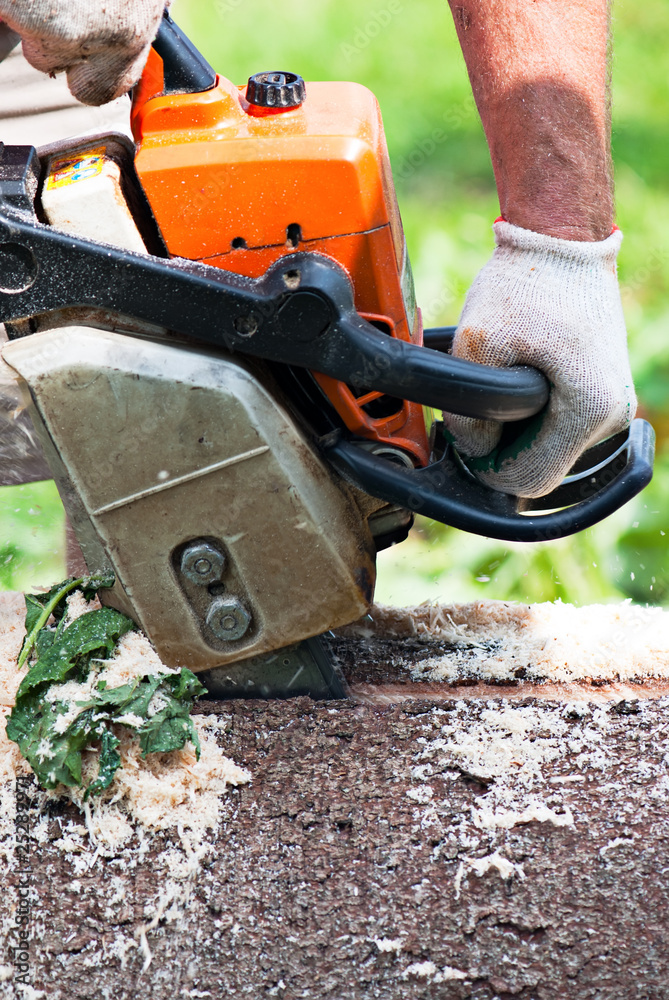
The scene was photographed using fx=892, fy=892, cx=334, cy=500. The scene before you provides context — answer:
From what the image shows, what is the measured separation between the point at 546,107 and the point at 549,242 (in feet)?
0.80

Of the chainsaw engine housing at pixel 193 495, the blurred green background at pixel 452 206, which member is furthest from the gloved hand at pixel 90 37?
the blurred green background at pixel 452 206

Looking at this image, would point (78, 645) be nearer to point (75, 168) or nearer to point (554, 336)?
point (75, 168)

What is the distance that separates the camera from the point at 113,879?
1435mm

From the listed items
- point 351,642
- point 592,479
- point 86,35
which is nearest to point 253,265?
point 86,35

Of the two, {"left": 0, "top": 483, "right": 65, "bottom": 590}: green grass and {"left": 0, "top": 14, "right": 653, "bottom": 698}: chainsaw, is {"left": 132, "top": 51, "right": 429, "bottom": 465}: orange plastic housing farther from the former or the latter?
{"left": 0, "top": 483, "right": 65, "bottom": 590}: green grass

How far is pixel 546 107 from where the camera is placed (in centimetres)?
156

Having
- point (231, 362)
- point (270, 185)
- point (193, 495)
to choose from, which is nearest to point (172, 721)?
point (193, 495)

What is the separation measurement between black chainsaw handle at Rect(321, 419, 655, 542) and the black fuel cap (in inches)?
22.8

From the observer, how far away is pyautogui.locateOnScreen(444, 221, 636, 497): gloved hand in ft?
4.97

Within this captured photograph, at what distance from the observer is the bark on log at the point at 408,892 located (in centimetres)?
135

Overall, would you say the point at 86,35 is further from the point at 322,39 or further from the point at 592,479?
the point at 322,39

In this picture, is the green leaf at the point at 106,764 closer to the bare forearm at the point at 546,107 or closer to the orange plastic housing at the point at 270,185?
the orange plastic housing at the point at 270,185

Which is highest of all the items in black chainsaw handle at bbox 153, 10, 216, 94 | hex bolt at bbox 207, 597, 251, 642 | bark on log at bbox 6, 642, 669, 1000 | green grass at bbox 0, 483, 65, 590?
black chainsaw handle at bbox 153, 10, 216, 94

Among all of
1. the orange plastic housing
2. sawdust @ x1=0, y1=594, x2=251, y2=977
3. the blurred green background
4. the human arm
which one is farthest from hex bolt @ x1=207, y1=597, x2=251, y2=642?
the blurred green background
